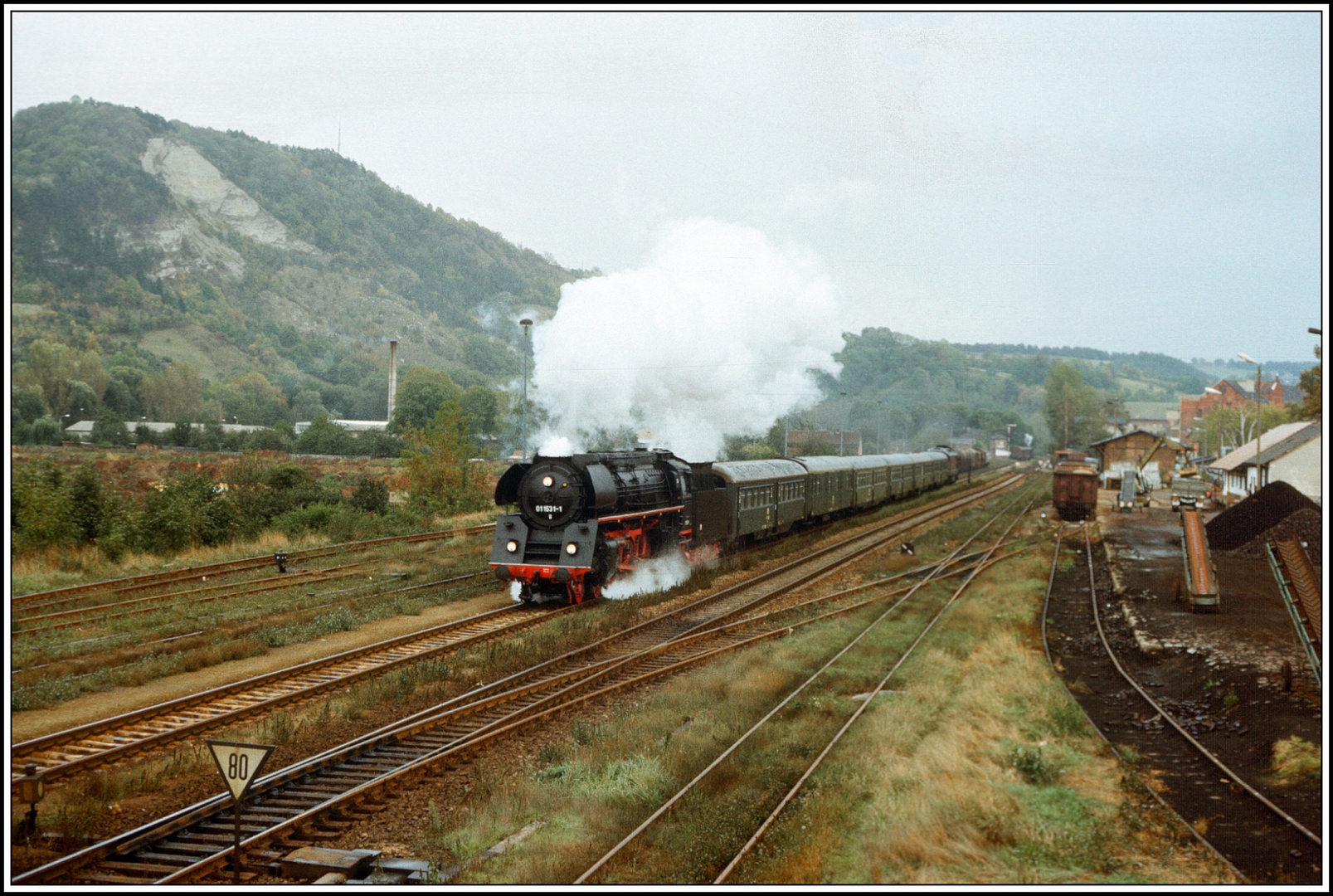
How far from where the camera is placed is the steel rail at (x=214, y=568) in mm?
18469

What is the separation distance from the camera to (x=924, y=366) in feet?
399

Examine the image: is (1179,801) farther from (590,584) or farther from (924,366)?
(924,366)

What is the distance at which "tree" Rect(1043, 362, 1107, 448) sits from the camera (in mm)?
98375

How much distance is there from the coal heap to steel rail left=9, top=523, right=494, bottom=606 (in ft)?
83.5

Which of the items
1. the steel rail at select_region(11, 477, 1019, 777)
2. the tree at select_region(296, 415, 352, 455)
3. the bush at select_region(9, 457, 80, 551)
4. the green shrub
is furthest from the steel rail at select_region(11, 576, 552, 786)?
the tree at select_region(296, 415, 352, 455)

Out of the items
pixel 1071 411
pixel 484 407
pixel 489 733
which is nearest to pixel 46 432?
pixel 484 407

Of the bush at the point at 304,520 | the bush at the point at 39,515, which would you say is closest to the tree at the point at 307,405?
the bush at the point at 304,520

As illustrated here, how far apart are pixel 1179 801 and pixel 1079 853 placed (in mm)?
2456

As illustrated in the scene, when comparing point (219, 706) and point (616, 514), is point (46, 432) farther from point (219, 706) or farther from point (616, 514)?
point (219, 706)

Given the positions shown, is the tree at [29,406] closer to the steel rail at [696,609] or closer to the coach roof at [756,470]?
the coach roof at [756,470]

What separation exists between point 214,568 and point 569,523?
10689 mm

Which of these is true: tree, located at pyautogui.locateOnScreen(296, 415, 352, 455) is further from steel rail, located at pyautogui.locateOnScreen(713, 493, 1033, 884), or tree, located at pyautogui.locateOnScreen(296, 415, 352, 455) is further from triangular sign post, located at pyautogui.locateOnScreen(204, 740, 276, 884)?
triangular sign post, located at pyautogui.locateOnScreen(204, 740, 276, 884)

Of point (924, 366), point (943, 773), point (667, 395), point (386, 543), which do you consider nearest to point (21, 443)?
point (386, 543)

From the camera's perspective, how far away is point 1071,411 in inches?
3915
